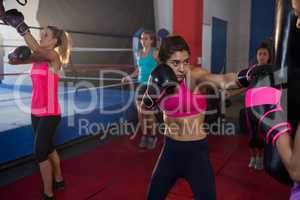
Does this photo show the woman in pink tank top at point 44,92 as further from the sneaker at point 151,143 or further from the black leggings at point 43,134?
the sneaker at point 151,143

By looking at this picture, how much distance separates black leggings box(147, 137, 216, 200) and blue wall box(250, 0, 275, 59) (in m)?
6.07

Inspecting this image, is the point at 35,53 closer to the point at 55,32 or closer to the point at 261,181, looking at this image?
the point at 55,32

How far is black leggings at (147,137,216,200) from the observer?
1.61 m

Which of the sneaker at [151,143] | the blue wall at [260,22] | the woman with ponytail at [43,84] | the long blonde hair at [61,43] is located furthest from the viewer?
the blue wall at [260,22]

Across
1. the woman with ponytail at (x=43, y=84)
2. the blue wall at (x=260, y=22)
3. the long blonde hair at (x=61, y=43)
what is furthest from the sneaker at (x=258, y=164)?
the blue wall at (x=260, y=22)

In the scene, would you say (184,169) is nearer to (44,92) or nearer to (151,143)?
(44,92)

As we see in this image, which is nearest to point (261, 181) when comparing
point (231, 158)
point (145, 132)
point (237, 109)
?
point (231, 158)

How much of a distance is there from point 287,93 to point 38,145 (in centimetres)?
173

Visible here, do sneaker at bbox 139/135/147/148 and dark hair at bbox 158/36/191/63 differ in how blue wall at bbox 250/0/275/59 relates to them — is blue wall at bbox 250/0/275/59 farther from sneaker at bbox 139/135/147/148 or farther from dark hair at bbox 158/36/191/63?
dark hair at bbox 158/36/191/63

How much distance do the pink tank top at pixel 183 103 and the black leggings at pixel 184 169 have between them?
0.15 meters

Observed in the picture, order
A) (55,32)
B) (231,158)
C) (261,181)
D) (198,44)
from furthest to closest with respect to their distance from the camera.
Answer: (198,44)
(231,158)
(261,181)
(55,32)

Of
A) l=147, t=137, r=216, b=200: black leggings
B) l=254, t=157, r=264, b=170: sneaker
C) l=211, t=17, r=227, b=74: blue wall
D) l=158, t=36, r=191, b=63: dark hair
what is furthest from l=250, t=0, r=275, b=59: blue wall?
l=147, t=137, r=216, b=200: black leggings

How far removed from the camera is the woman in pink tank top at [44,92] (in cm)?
224

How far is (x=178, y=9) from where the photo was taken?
5.04 metres
